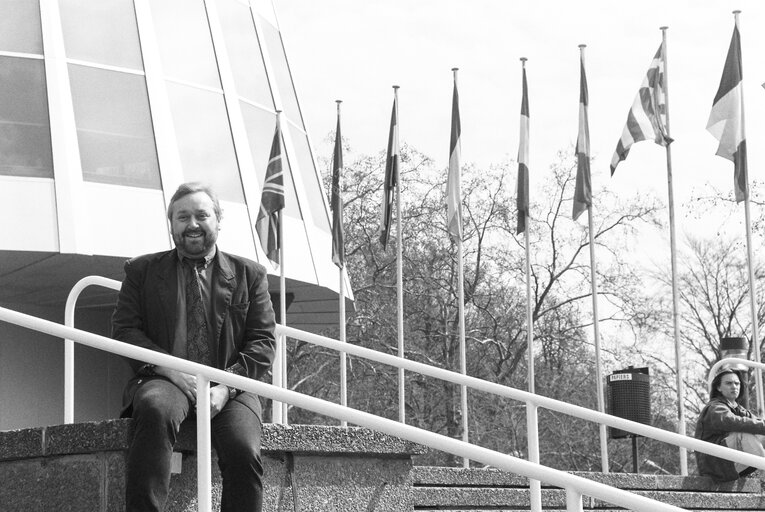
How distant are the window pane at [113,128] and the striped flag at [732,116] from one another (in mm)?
7409

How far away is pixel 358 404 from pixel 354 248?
13.2 ft

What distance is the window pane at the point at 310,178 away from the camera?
20.5 meters

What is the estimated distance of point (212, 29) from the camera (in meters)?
18.8

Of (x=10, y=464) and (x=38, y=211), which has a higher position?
(x=38, y=211)

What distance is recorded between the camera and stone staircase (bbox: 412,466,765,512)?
6699 mm

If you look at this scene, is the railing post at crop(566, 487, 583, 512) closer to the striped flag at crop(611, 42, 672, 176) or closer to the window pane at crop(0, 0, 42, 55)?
the striped flag at crop(611, 42, 672, 176)

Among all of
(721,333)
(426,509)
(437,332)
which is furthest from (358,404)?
(426,509)

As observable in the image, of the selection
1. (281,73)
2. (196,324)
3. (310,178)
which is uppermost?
(281,73)

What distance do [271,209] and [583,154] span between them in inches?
176

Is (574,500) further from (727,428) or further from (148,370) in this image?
(727,428)

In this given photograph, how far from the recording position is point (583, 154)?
17.5m

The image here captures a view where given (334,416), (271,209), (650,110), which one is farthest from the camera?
(650,110)

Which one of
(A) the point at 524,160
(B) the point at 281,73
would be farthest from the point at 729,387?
(B) the point at 281,73

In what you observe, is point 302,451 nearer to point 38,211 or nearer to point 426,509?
point 426,509
